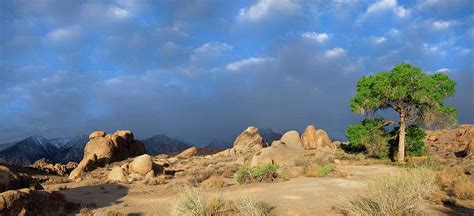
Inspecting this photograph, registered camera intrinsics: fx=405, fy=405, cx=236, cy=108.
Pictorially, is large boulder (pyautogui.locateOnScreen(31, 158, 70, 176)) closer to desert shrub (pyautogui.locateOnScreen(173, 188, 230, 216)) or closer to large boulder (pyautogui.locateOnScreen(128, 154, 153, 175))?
large boulder (pyautogui.locateOnScreen(128, 154, 153, 175))

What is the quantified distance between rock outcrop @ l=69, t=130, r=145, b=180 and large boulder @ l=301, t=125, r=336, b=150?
79.4ft

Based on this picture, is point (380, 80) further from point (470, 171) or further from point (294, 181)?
point (294, 181)

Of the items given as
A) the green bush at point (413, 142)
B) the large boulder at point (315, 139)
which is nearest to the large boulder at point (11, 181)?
the green bush at point (413, 142)

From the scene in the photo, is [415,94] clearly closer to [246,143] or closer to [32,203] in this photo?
[32,203]

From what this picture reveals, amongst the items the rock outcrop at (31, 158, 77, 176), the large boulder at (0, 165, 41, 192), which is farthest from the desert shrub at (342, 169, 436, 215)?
the rock outcrop at (31, 158, 77, 176)

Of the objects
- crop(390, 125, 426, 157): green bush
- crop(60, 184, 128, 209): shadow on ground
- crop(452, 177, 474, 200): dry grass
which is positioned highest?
crop(390, 125, 426, 157): green bush

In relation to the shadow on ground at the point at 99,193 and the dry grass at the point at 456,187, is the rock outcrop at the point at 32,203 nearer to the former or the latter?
the shadow on ground at the point at 99,193

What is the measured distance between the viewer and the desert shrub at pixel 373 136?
35125mm

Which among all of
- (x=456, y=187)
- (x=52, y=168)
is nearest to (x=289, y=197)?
(x=456, y=187)

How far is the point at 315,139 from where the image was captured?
56312 millimetres

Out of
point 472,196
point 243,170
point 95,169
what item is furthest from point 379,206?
point 95,169

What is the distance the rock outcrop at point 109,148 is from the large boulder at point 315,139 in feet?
79.4

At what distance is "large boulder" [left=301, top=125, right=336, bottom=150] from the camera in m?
55.1

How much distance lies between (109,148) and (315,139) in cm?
2753
